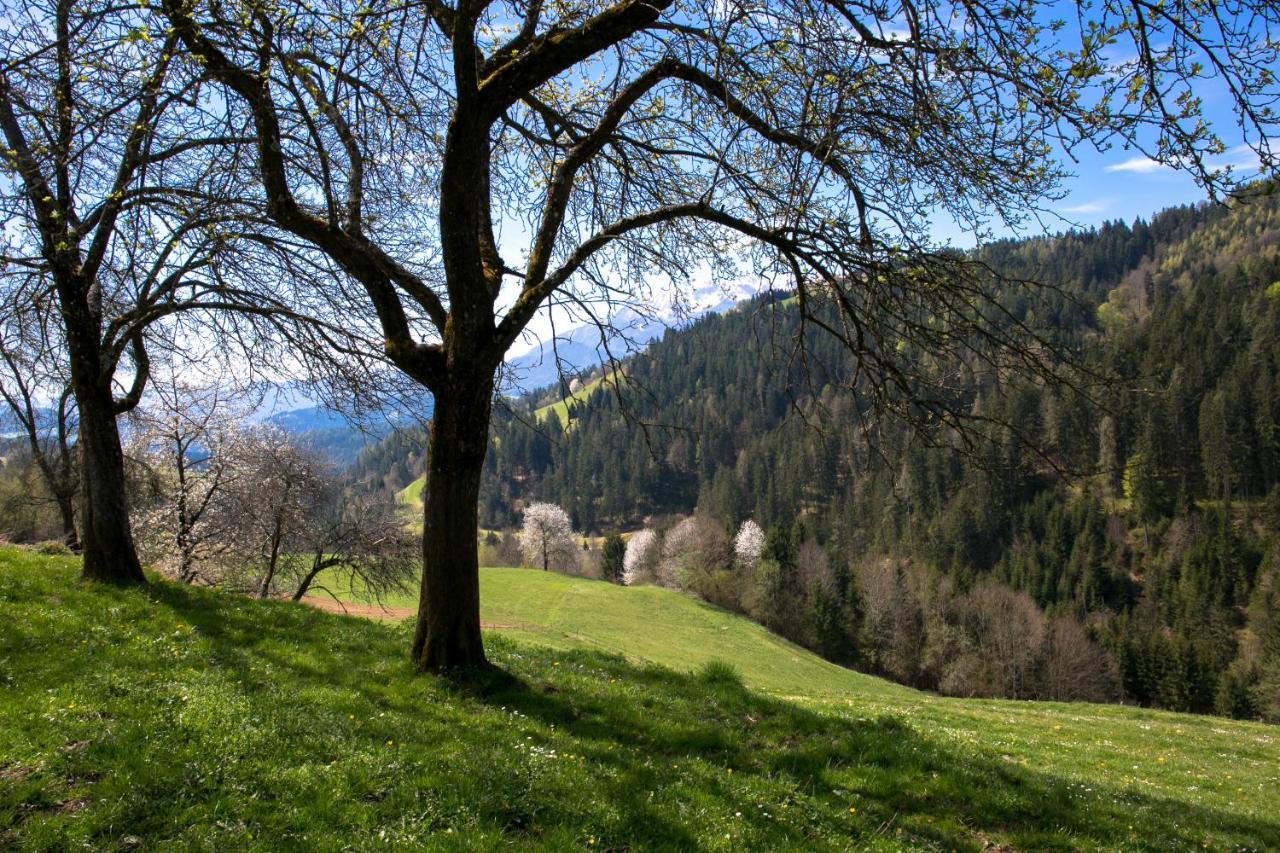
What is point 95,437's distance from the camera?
10.1 m

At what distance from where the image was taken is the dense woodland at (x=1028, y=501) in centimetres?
731

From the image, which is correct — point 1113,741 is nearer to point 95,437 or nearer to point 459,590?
point 459,590

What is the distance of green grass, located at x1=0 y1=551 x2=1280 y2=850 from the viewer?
14.9 ft

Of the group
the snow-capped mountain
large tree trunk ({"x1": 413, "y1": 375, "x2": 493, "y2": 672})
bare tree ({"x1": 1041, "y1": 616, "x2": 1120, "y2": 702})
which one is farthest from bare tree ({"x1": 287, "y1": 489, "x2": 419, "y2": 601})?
bare tree ({"x1": 1041, "y1": 616, "x2": 1120, "y2": 702})

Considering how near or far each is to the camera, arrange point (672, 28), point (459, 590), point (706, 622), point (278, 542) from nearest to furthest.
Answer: point (672, 28) < point (459, 590) < point (278, 542) < point (706, 622)

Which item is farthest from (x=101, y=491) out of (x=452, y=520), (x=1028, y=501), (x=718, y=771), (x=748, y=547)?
(x=1028, y=501)

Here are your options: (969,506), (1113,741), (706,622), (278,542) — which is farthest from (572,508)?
(1113,741)

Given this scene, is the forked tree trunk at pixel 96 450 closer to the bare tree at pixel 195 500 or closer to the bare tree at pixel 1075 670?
the bare tree at pixel 195 500

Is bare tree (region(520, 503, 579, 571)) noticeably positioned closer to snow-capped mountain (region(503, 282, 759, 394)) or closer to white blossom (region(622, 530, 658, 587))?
white blossom (region(622, 530, 658, 587))

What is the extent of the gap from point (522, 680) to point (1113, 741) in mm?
14047

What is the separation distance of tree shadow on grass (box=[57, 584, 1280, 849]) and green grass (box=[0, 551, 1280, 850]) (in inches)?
1.2

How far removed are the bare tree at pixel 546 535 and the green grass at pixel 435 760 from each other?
234ft

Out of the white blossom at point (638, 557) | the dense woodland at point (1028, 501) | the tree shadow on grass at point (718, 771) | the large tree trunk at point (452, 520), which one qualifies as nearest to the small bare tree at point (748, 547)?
the dense woodland at point (1028, 501)

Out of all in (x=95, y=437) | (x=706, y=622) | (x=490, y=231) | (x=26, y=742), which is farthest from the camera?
(x=706, y=622)
